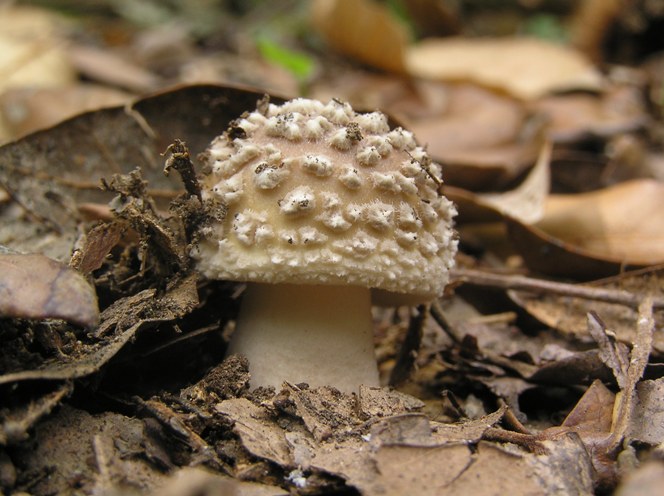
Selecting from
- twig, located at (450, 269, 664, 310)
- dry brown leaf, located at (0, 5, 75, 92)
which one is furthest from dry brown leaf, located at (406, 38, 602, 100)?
twig, located at (450, 269, 664, 310)

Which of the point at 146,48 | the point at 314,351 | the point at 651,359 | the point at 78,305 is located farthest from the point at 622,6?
the point at 78,305

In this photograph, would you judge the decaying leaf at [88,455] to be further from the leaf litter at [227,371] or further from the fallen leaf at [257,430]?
the fallen leaf at [257,430]

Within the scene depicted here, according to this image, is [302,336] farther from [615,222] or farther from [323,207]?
[615,222]

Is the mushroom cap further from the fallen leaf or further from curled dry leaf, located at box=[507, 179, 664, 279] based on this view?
curled dry leaf, located at box=[507, 179, 664, 279]

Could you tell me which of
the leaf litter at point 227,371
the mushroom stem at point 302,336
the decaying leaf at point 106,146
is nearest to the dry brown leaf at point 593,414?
the leaf litter at point 227,371

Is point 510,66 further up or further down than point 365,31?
further down

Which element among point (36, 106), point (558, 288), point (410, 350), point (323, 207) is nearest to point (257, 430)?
point (323, 207)
